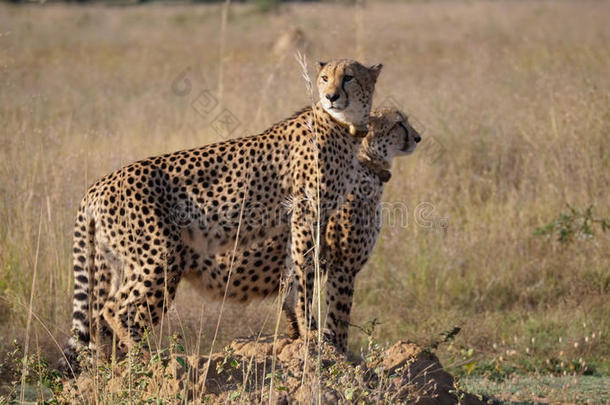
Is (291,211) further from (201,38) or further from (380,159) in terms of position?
(201,38)

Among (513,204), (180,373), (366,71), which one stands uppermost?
(366,71)

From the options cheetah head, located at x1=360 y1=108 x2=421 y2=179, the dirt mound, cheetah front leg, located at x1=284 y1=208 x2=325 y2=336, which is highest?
cheetah head, located at x1=360 y1=108 x2=421 y2=179

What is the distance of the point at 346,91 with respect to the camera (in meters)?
4.02

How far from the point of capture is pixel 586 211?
571cm

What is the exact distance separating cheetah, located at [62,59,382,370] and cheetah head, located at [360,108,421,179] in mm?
287

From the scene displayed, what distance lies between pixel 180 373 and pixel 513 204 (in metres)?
3.68

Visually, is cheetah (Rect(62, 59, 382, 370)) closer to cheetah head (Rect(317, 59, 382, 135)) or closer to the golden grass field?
cheetah head (Rect(317, 59, 382, 135))

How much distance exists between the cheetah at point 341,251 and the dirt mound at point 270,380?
0.58m

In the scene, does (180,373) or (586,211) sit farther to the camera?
(586,211)

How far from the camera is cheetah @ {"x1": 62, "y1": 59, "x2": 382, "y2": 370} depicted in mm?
3674

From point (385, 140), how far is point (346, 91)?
53 centimetres

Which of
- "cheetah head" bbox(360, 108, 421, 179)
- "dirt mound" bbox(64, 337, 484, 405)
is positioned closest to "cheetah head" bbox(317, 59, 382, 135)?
"cheetah head" bbox(360, 108, 421, 179)

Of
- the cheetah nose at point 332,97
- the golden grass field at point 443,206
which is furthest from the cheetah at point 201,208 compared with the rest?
the golden grass field at point 443,206

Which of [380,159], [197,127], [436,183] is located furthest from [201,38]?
[380,159]
